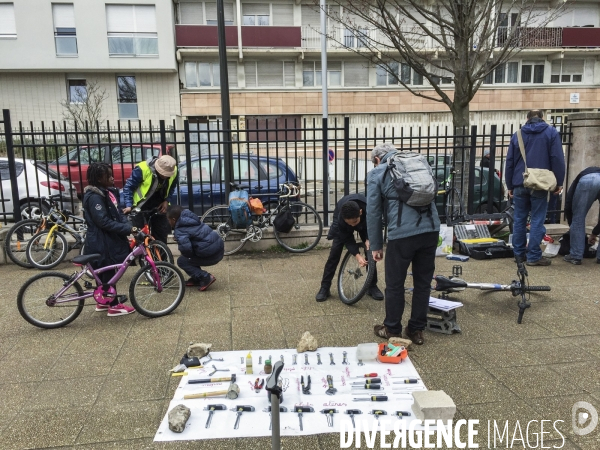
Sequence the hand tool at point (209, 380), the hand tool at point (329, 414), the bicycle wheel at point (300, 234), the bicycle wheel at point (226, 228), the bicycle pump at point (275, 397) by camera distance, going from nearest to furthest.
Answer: the bicycle pump at point (275, 397)
the hand tool at point (329, 414)
the hand tool at point (209, 380)
the bicycle wheel at point (226, 228)
the bicycle wheel at point (300, 234)

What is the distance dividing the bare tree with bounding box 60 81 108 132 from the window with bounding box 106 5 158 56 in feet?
6.87

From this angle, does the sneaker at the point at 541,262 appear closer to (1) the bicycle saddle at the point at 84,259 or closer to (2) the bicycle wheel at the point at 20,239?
(1) the bicycle saddle at the point at 84,259

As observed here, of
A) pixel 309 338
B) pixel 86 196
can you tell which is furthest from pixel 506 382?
pixel 86 196

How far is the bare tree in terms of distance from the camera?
23794 mm

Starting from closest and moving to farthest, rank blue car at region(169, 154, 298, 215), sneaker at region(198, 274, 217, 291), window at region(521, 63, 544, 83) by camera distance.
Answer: sneaker at region(198, 274, 217, 291) < blue car at region(169, 154, 298, 215) < window at region(521, 63, 544, 83)

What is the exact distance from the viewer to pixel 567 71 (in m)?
28.6

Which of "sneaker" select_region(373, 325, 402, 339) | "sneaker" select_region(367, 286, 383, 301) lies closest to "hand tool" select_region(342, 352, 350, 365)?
"sneaker" select_region(373, 325, 402, 339)

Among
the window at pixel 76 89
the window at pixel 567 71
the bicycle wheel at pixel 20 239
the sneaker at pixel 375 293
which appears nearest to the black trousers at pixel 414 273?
the sneaker at pixel 375 293

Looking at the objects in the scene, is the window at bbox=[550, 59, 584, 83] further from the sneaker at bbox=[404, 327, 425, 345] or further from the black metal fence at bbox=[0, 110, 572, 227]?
the sneaker at bbox=[404, 327, 425, 345]

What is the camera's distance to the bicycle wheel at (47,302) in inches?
177

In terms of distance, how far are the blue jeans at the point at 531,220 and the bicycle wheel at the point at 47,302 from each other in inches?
221

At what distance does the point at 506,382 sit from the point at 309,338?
5.12ft

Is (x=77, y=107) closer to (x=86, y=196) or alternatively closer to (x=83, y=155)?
(x=83, y=155)

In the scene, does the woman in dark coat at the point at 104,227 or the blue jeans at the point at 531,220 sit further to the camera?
the blue jeans at the point at 531,220
